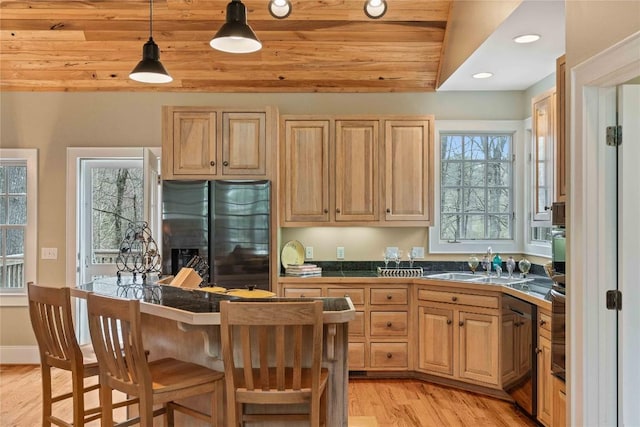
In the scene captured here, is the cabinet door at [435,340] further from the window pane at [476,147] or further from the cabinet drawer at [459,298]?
the window pane at [476,147]

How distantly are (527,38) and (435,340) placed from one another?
7.97 ft

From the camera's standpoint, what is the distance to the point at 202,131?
425 cm

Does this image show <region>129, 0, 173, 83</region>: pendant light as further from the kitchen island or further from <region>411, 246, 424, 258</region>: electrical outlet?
<region>411, 246, 424, 258</region>: electrical outlet

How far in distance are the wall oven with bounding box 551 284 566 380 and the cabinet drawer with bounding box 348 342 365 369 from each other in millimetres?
1861

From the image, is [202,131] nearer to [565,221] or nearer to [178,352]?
[178,352]

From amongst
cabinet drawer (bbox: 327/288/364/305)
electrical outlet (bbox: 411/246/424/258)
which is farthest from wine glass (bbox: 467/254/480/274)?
cabinet drawer (bbox: 327/288/364/305)

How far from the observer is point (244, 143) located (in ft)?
13.9

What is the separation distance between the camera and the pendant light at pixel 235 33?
2.56 metres

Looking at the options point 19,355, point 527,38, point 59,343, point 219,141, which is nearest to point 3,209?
point 19,355

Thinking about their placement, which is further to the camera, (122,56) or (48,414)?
(122,56)

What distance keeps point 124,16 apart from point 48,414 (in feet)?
10.3

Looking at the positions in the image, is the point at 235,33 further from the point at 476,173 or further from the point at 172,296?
the point at 476,173

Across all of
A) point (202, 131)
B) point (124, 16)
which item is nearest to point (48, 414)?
point (202, 131)

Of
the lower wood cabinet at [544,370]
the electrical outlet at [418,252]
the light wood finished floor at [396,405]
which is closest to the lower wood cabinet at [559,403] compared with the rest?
the lower wood cabinet at [544,370]
